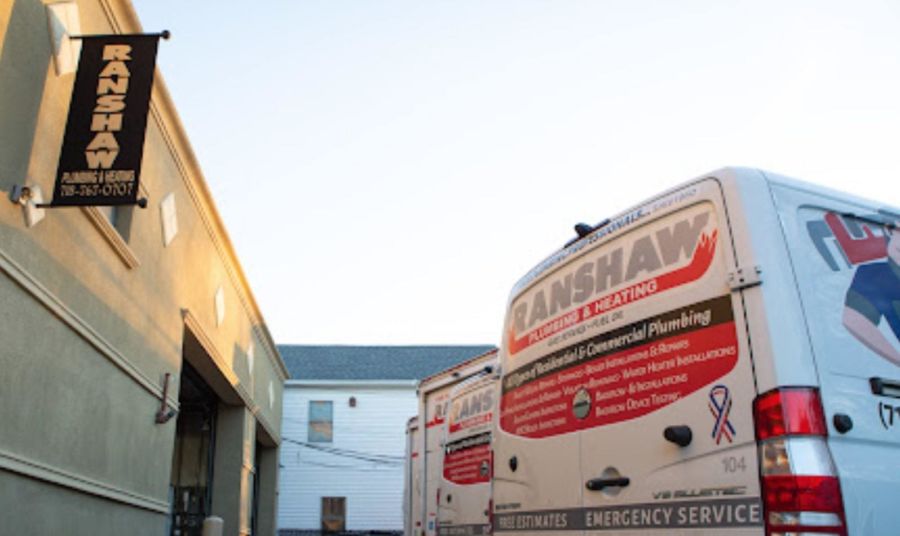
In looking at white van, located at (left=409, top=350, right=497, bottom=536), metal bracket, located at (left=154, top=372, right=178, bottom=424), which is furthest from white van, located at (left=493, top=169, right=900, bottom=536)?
white van, located at (left=409, top=350, right=497, bottom=536)

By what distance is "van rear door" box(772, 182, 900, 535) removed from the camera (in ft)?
10.5

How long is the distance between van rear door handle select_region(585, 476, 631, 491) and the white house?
81.7 ft

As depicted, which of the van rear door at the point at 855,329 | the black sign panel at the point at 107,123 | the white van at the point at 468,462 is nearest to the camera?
the van rear door at the point at 855,329

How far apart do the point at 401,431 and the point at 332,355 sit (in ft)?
15.1

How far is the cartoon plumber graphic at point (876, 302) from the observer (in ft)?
11.9

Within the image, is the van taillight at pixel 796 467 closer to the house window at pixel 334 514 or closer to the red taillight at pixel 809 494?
the red taillight at pixel 809 494

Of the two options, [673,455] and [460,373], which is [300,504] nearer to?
[460,373]

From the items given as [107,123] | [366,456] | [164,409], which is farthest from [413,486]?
[366,456]

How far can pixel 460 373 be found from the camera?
1197 centimetres

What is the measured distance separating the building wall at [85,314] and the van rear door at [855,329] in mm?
4749

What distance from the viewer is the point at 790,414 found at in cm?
320

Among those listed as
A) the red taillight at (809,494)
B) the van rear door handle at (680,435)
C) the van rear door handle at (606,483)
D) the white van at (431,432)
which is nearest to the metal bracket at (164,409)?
the white van at (431,432)

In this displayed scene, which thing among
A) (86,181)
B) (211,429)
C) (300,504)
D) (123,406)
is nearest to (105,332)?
(123,406)

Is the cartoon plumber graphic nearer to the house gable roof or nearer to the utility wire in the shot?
the utility wire
